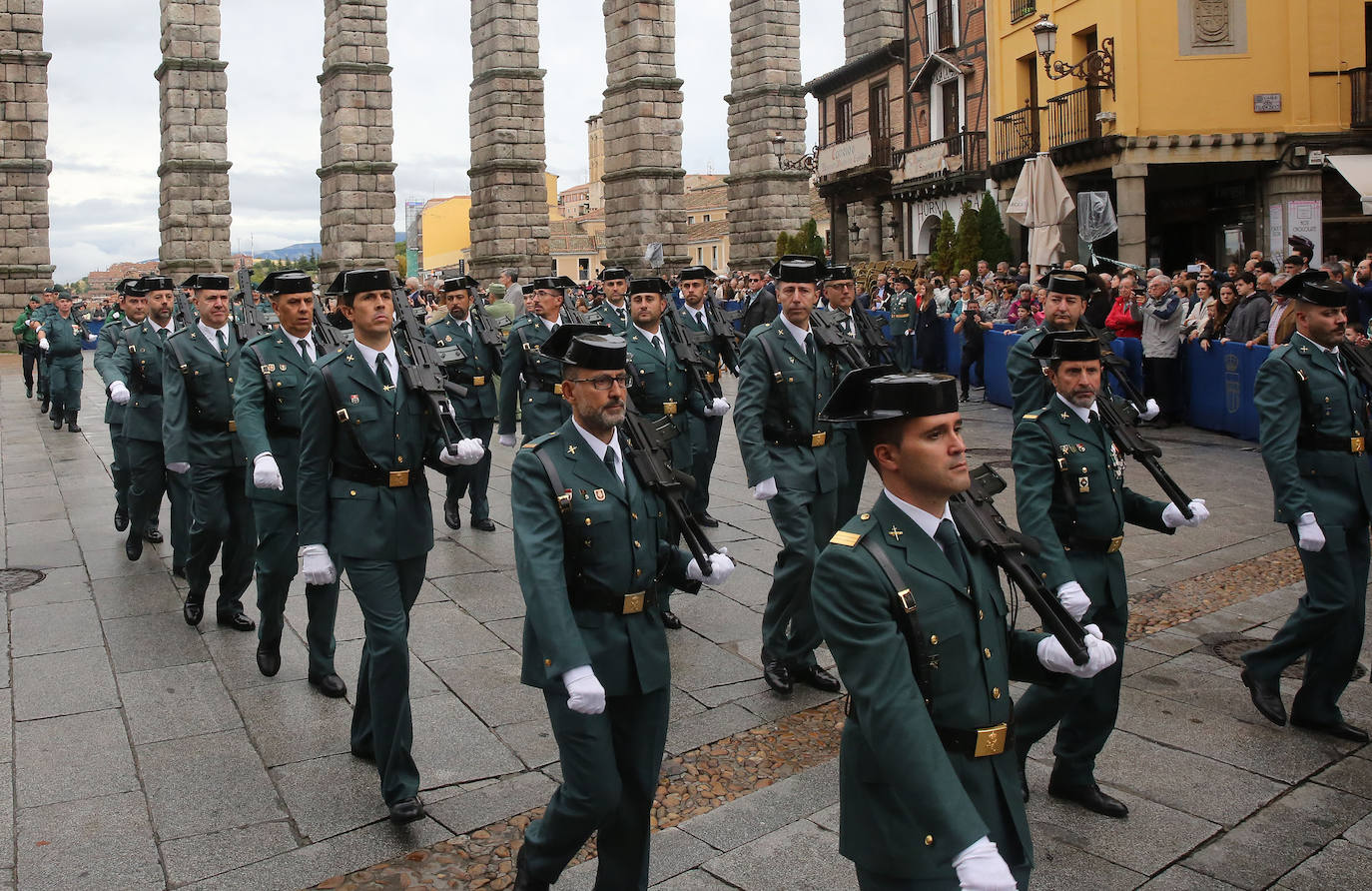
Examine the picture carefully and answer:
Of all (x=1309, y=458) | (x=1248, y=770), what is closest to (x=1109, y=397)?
(x=1309, y=458)

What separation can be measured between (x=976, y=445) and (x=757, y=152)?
65.2ft

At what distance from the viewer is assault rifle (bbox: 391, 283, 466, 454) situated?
5582 millimetres

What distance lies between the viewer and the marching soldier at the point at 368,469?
17.3 feet

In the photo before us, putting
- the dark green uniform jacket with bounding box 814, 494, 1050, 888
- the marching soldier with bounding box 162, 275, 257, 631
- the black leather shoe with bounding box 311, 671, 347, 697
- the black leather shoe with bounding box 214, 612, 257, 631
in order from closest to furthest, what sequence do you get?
1. the dark green uniform jacket with bounding box 814, 494, 1050, 888
2. the black leather shoe with bounding box 311, 671, 347, 697
3. the black leather shoe with bounding box 214, 612, 257, 631
4. the marching soldier with bounding box 162, 275, 257, 631

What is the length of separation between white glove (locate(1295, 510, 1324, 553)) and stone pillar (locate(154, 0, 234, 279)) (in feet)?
80.9

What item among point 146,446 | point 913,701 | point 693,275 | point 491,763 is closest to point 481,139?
point 693,275

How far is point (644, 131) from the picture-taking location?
102 ft

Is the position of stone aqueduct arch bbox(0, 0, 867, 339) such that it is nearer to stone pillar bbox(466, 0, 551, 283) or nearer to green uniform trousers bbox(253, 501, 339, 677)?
stone pillar bbox(466, 0, 551, 283)

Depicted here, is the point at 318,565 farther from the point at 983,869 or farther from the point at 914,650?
the point at 983,869

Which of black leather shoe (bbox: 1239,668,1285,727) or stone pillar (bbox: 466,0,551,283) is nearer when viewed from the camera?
black leather shoe (bbox: 1239,668,1285,727)

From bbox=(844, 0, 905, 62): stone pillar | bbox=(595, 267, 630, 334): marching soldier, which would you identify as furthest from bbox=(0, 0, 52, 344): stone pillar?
bbox=(844, 0, 905, 62): stone pillar

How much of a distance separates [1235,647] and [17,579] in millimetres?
8351

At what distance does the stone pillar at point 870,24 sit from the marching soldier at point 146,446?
29681mm

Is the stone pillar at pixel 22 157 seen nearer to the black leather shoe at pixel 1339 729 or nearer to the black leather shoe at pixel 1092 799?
the black leather shoe at pixel 1092 799
